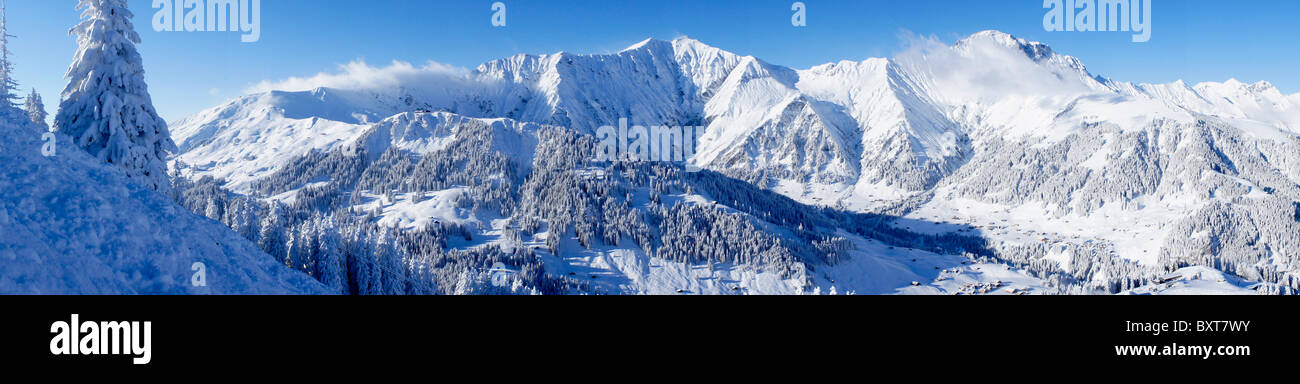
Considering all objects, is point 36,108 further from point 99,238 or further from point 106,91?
point 99,238

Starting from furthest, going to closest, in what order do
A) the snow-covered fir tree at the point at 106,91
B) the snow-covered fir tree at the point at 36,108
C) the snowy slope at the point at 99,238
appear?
the snow-covered fir tree at the point at 36,108 < the snow-covered fir tree at the point at 106,91 < the snowy slope at the point at 99,238

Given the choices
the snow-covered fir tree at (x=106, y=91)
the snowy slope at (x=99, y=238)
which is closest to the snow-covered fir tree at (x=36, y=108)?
the snow-covered fir tree at (x=106, y=91)

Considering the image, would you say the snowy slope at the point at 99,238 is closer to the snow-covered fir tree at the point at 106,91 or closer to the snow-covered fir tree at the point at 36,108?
the snow-covered fir tree at the point at 106,91

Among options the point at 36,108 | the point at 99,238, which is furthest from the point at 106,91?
the point at 36,108

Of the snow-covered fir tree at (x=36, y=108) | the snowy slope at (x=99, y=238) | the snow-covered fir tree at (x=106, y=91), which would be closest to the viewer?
the snowy slope at (x=99, y=238)
